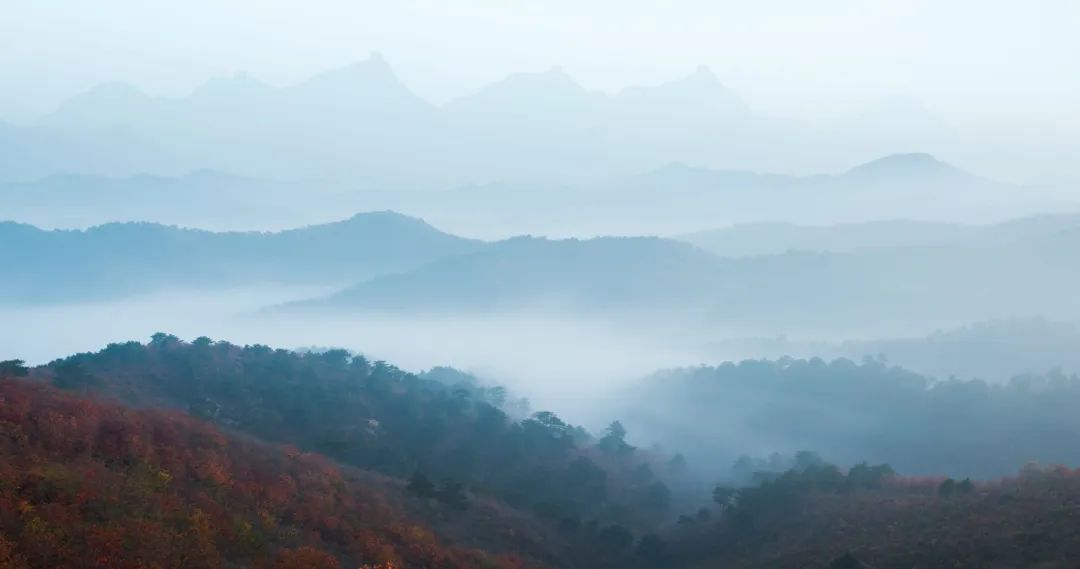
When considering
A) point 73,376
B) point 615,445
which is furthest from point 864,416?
point 73,376

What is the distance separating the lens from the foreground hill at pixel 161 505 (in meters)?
17.7

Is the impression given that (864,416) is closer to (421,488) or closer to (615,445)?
(615,445)

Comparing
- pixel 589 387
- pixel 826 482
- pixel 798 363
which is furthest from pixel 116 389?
pixel 589 387

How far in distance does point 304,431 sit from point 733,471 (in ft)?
142

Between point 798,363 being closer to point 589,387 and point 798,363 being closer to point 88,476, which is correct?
point 589,387

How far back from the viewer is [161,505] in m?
21.5

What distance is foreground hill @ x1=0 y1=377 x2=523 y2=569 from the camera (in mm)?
17656

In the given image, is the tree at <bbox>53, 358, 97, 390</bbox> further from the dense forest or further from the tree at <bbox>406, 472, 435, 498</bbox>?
the tree at <bbox>406, 472, 435, 498</bbox>

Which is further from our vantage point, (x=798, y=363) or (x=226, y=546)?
(x=798, y=363)

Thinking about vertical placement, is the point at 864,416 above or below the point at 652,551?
above

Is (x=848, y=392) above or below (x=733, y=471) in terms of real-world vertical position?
above

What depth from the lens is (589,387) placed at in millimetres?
167750

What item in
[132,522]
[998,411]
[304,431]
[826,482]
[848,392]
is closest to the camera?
[132,522]

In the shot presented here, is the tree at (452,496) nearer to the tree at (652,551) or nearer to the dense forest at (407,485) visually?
the dense forest at (407,485)
